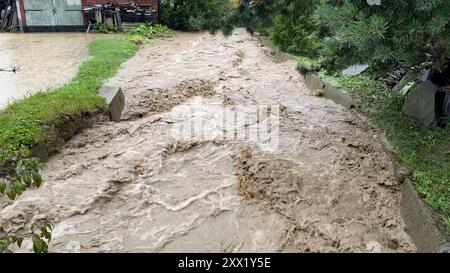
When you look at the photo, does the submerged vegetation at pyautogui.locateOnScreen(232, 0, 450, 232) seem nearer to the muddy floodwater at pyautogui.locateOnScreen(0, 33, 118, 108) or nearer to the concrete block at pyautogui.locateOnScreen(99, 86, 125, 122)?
the concrete block at pyautogui.locateOnScreen(99, 86, 125, 122)

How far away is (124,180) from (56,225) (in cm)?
104

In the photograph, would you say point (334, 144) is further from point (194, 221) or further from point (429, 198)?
point (194, 221)

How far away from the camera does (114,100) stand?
751 cm

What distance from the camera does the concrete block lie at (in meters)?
7.27

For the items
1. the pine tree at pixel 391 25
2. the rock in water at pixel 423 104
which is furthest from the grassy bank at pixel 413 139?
the pine tree at pixel 391 25

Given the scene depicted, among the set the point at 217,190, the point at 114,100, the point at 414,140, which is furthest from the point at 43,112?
the point at 414,140

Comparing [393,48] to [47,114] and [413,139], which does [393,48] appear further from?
[47,114]

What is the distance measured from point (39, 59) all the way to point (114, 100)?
4.90 metres

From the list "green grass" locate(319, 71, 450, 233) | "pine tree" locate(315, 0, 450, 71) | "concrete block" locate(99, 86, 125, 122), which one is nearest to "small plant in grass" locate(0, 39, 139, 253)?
"concrete block" locate(99, 86, 125, 122)

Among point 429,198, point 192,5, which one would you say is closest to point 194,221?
point 429,198

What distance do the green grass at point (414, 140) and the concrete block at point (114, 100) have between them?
4.33 meters

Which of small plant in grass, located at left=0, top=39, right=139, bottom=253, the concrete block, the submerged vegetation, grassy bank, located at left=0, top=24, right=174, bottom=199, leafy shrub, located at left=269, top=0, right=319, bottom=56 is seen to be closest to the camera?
the submerged vegetation

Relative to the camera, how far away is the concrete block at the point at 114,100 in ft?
23.9

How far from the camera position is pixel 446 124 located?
612 cm
